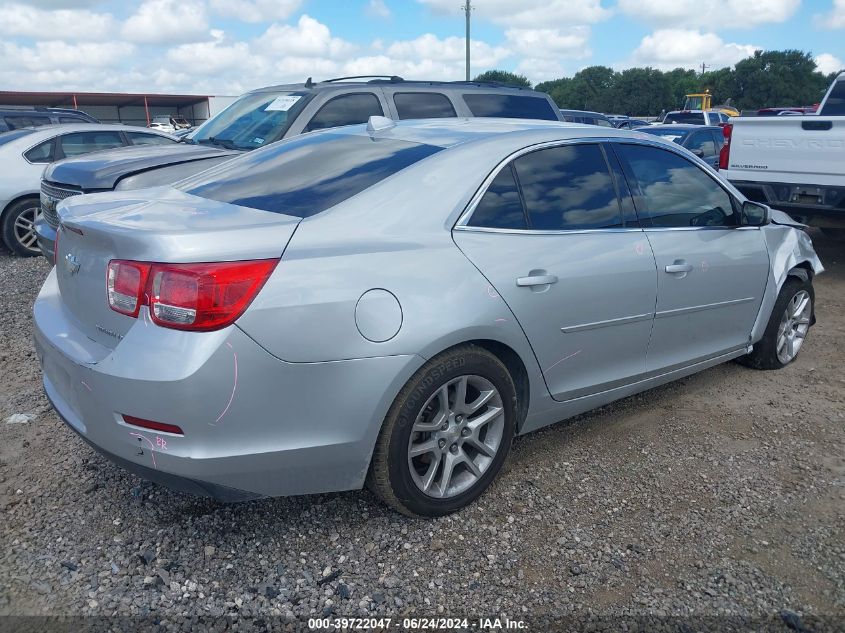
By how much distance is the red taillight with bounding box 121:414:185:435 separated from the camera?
7.66ft

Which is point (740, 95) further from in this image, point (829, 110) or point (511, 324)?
point (511, 324)

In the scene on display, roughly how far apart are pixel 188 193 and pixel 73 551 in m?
1.56

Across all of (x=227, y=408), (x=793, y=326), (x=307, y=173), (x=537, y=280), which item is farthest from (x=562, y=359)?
(x=793, y=326)

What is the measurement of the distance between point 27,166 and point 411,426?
289 inches

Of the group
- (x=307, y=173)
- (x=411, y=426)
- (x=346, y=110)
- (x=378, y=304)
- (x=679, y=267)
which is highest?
(x=346, y=110)

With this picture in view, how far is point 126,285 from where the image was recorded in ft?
7.97

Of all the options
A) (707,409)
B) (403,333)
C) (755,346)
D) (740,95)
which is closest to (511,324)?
(403,333)

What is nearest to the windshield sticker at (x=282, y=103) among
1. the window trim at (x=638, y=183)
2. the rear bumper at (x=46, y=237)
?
the rear bumper at (x=46, y=237)

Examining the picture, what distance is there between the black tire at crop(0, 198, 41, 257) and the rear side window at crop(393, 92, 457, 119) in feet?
14.6

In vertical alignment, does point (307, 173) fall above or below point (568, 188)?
above

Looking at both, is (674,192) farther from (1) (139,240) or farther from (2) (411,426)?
(1) (139,240)

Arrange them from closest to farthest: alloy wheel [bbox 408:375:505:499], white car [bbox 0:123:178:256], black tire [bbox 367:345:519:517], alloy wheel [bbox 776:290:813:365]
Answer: black tire [bbox 367:345:519:517] < alloy wheel [bbox 408:375:505:499] < alloy wheel [bbox 776:290:813:365] < white car [bbox 0:123:178:256]

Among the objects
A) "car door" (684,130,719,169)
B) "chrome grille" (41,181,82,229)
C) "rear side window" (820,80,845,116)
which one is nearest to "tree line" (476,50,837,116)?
"car door" (684,130,719,169)

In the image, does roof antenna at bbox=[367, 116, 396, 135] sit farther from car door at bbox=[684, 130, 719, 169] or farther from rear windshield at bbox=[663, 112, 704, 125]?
rear windshield at bbox=[663, 112, 704, 125]
